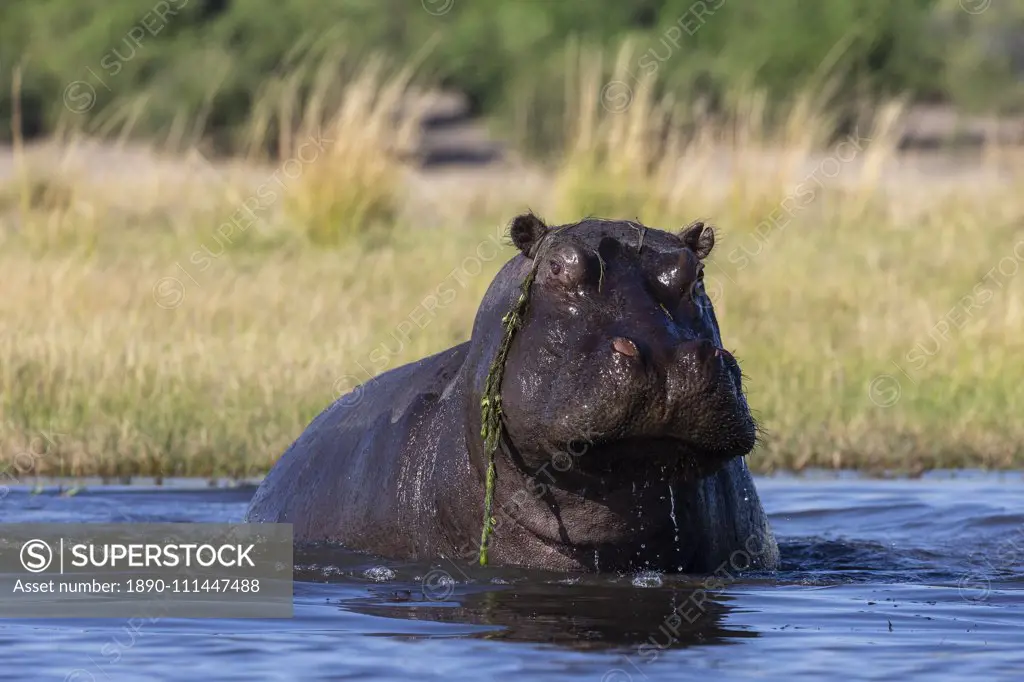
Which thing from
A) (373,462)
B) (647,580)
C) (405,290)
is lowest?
(647,580)

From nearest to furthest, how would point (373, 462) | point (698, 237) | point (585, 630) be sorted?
point (585, 630) < point (698, 237) < point (373, 462)

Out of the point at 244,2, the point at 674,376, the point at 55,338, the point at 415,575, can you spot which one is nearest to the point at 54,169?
the point at 55,338

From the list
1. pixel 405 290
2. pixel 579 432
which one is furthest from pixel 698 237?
pixel 405 290

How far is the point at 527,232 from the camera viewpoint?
572 cm

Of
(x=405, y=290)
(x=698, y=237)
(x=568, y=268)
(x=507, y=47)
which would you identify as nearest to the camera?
(x=568, y=268)

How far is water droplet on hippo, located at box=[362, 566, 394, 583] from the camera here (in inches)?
235

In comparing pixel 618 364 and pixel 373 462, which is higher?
pixel 618 364

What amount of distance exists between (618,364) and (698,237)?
2.55ft

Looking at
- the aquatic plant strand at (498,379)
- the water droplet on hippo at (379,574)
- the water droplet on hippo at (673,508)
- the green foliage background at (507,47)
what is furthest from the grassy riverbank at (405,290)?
the green foliage background at (507,47)

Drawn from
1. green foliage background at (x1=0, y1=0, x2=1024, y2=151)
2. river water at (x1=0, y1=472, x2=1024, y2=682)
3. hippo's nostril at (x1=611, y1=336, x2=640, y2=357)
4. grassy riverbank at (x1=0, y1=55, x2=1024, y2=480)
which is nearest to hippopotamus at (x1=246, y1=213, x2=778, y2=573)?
hippo's nostril at (x1=611, y1=336, x2=640, y2=357)

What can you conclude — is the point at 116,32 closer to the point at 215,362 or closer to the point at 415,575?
the point at 215,362

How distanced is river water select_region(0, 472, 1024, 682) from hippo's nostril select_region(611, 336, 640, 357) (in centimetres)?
77

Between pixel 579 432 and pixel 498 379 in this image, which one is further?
pixel 498 379

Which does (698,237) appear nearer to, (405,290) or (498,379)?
(498,379)
